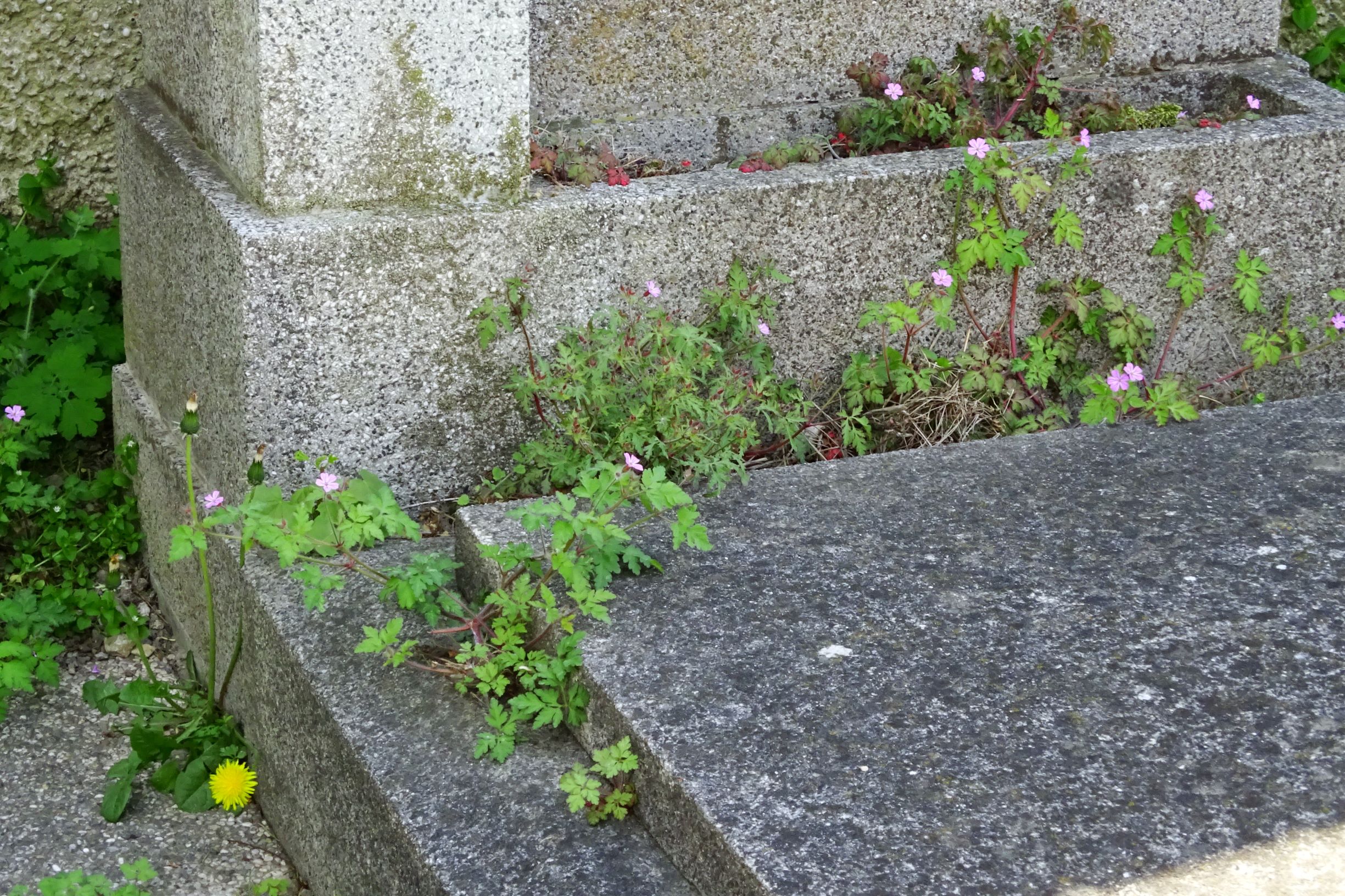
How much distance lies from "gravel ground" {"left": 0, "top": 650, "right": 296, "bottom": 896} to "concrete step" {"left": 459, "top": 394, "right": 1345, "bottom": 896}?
0.68 m

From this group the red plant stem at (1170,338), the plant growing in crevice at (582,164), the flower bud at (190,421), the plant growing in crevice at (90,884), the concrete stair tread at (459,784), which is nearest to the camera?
the concrete stair tread at (459,784)

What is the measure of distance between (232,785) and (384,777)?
1.95 ft

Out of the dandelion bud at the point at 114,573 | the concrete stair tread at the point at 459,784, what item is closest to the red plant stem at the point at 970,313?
the concrete stair tread at the point at 459,784

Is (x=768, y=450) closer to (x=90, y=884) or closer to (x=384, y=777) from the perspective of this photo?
(x=384, y=777)

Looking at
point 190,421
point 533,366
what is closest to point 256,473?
point 190,421

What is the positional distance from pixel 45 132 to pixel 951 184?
6.46 feet

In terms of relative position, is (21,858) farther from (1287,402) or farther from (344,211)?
(1287,402)

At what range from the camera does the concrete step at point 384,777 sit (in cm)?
185

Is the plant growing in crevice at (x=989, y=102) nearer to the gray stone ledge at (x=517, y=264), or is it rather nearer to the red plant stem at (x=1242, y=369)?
the gray stone ledge at (x=517, y=264)

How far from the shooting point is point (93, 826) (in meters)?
2.53

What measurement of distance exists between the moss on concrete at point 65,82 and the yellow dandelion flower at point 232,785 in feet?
4.98

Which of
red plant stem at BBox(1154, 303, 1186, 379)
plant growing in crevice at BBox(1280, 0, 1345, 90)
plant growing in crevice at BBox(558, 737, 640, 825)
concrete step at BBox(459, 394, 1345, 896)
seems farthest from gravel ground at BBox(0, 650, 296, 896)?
plant growing in crevice at BBox(1280, 0, 1345, 90)

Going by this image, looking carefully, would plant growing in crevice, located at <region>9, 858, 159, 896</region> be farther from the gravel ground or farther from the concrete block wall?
the concrete block wall

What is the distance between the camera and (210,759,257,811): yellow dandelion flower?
8.15 feet
